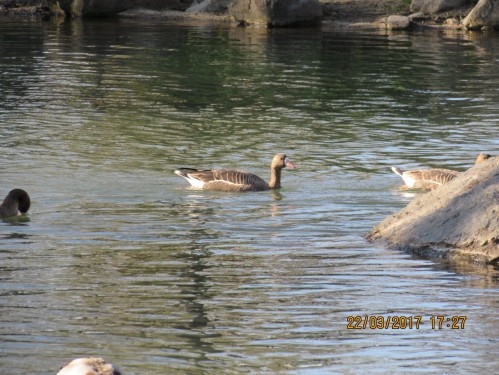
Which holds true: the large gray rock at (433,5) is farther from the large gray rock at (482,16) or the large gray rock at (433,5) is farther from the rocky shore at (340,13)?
the large gray rock at (482,16)

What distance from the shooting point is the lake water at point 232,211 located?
27.9 ft

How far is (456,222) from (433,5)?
3058 cm

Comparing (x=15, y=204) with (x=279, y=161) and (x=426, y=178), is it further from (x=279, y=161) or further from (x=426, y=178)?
(x=426, y=178)

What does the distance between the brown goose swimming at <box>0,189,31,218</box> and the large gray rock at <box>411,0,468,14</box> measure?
2902cm

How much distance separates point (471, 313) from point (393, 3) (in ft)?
114

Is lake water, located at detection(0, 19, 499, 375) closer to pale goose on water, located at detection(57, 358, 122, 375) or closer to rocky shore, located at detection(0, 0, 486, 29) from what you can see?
pale goose on water, located at detection(57, 358, 122, 375)

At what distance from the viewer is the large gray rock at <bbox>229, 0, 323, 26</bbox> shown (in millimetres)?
41125

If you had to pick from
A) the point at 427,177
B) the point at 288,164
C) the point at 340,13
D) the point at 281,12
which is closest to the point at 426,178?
the point at 427,177

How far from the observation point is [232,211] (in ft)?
49.3

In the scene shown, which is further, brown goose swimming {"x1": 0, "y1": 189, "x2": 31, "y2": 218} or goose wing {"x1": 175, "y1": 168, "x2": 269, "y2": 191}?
goose wing {"x1": 175, "y1": 168, "x2": 269, "y2": 191}

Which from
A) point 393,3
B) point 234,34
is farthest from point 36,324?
point 393,3
